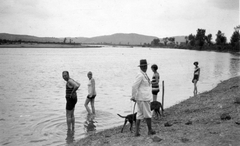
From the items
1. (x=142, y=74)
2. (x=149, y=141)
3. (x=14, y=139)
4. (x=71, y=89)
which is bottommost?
(x=14, y=139)

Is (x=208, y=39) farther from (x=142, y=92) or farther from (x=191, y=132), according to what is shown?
(x=142, y=92)

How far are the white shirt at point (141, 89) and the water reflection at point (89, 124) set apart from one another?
3972 millimetres

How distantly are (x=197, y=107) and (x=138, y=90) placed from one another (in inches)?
188

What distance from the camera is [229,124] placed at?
6.82 m

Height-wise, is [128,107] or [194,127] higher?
[194,127]

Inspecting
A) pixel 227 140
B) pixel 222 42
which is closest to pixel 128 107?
pixel 227 140

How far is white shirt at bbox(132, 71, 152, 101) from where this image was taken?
599cm

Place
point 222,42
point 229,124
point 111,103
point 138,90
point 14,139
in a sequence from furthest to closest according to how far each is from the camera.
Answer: point 222,42, point 111,103, point 14,139, point 229,124, point 138,90

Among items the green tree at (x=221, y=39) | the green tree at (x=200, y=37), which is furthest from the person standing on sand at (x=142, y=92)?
the green tree at (x=200, y=37)

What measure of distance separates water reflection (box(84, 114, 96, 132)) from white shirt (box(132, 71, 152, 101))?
397 centimetres

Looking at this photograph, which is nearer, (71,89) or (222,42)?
(71,89)

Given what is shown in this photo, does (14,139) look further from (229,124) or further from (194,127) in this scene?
(229,124)

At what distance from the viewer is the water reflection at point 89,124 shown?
9344 millimetres

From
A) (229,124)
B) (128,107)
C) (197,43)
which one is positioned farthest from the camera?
(197,43)
